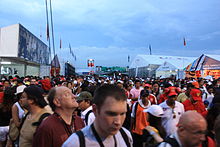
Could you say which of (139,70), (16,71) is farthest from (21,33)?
(139,70)

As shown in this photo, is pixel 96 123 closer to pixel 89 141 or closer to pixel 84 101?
pixel 89 141

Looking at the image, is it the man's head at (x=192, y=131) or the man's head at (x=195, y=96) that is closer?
the man's head at (x=192, y=131)

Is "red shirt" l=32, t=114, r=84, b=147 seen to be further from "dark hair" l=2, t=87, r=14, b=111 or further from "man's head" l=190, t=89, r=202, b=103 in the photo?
"man's head" l=190, t=89, r=202, b=103

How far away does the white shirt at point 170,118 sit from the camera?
3.61m

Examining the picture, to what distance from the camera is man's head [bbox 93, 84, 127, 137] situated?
4.59ft

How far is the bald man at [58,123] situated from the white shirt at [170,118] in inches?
76.5

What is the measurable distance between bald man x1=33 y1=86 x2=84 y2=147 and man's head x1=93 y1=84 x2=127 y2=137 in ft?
2.47

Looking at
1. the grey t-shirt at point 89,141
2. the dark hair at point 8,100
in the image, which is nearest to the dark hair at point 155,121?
the grey t-shirt at point 89,141

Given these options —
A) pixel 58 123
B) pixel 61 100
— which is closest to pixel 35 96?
pixel 61 100

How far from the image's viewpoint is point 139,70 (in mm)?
39812

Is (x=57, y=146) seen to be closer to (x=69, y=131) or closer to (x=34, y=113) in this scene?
(x=69, y=131)

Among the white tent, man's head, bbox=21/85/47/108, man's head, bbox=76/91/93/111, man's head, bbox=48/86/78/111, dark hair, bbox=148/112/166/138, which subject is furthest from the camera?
the white tent

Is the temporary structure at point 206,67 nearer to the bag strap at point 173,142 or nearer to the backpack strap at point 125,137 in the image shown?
the bag strap at point 173,142

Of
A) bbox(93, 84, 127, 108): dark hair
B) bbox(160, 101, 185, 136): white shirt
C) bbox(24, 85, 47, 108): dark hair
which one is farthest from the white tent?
bbox(93, 84, 127, 108): dark hair
